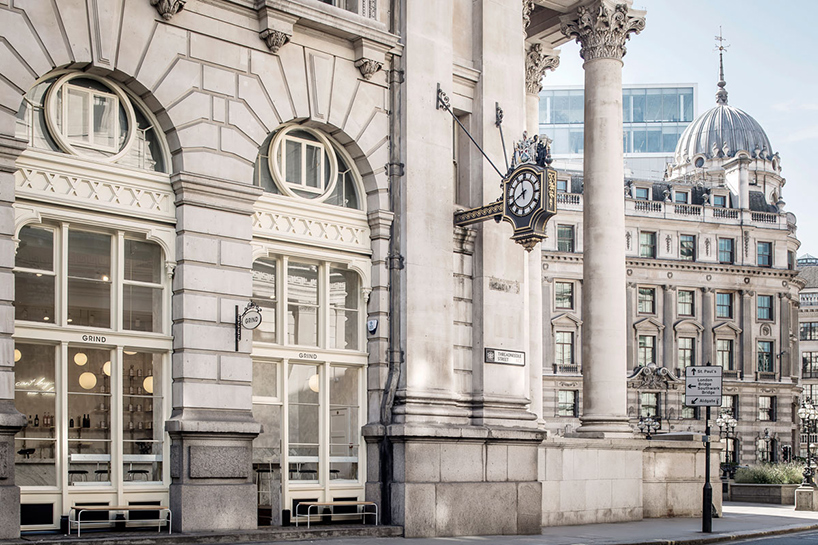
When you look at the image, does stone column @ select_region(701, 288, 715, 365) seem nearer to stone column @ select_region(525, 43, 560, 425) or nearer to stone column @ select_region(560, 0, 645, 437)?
stone column @ select_region(525, 43, 560, 425)

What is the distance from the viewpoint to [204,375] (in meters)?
19.9

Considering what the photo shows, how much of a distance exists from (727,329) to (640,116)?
102168 mm

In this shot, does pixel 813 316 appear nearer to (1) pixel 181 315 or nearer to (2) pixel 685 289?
(2) pixel 685 289

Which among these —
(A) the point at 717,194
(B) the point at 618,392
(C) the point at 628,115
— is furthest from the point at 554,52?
(C) the point at 628,115

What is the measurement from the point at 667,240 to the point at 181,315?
7811 cm

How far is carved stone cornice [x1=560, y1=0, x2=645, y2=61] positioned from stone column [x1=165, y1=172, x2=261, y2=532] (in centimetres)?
1448

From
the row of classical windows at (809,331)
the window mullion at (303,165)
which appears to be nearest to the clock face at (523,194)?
the window mullion at (303,165)

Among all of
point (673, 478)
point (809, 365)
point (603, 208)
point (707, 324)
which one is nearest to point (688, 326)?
point (707, 324)

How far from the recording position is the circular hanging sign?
20.4 metres

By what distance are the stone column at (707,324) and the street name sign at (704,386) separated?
67.7 meters

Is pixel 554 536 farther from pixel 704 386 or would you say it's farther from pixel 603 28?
pixel 603 28

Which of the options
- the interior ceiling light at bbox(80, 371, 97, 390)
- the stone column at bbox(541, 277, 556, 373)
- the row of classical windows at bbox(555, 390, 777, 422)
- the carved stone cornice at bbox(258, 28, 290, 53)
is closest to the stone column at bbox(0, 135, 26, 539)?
the interior ceiling light at bbox(80, 371, 97, 390)

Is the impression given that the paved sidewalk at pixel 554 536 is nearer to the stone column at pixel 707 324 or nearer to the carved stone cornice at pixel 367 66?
the carved stone cornice at pixel 367 66

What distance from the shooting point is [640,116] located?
190750 mm
